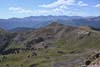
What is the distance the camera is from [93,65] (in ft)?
214

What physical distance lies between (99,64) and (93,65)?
250cm

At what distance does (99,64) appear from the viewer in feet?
207
